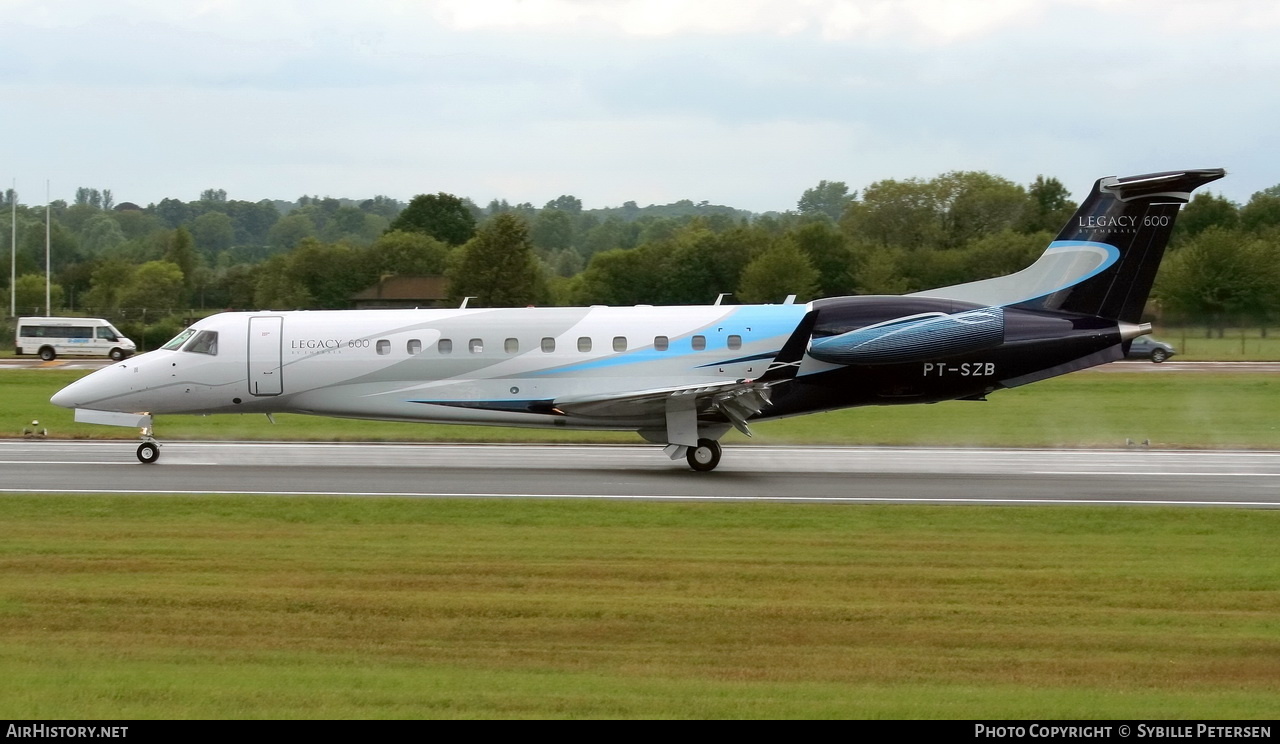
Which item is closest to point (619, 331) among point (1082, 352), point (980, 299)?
point (980, 299)

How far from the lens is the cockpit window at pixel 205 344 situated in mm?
26672

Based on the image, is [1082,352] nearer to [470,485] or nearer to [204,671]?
[470,485]

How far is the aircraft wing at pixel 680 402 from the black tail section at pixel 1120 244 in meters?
5.77

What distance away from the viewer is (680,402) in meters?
25.1

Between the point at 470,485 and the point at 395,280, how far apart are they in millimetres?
48347

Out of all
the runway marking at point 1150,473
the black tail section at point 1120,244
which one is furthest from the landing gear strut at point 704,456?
the black tail section at point 1120,244

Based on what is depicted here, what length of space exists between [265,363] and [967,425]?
715 inches

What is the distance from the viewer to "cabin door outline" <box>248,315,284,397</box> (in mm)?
26469

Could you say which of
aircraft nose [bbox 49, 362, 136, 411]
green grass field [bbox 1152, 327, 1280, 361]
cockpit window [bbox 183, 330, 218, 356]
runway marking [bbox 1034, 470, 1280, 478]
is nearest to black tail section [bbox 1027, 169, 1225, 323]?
runway marking [bbox 1034, 470, 1280, 478]

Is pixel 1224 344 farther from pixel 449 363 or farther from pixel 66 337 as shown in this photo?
pixel 66 337

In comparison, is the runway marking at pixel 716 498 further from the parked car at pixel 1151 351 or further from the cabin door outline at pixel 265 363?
the parked car at pixel 1151 351

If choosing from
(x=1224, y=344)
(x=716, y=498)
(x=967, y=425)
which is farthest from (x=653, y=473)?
(x=1224, y=344)

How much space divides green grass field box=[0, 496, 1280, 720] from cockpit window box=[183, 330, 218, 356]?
696cm

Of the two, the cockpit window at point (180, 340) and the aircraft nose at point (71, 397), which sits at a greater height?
the cockpit window at point (180, 340)
